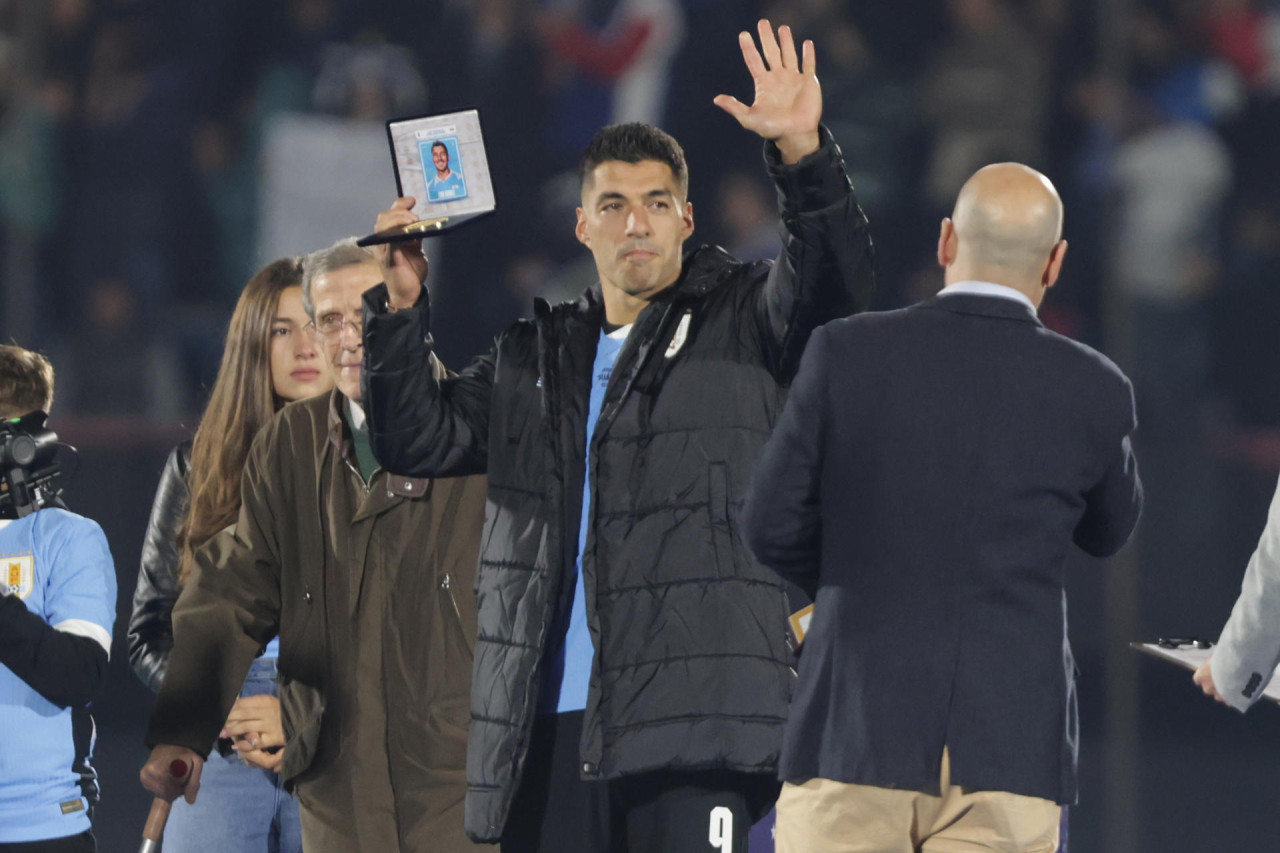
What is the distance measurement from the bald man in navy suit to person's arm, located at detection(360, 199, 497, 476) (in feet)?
2.16

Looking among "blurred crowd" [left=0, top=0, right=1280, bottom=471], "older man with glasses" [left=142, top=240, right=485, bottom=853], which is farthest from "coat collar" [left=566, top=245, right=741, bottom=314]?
"blurred crowd" [left=0, top=0, right=1280, bottom=471]

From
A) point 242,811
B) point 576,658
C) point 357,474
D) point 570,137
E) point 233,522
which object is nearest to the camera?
point 576,658

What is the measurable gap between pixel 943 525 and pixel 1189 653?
2.77 ft

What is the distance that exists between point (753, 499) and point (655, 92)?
11.5 feet

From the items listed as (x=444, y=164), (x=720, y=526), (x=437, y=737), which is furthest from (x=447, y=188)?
(x=437, y=737)

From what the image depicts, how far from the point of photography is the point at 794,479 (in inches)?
76.9

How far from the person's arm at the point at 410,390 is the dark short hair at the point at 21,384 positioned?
28.4 inches

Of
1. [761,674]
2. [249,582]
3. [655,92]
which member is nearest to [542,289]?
[655,92]

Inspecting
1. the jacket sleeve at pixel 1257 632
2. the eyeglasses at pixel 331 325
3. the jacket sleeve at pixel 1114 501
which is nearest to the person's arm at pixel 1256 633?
the jacket sleeve at pixel 1257 632

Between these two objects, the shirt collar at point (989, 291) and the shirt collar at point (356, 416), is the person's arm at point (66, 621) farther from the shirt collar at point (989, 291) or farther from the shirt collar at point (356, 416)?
the shirt collar at point (989, 291)

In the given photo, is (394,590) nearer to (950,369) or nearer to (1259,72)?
(950,369)

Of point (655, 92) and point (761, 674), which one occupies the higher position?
point (655, 92)

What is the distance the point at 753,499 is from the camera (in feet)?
6.54

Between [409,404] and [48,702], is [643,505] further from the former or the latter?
[48,702]
